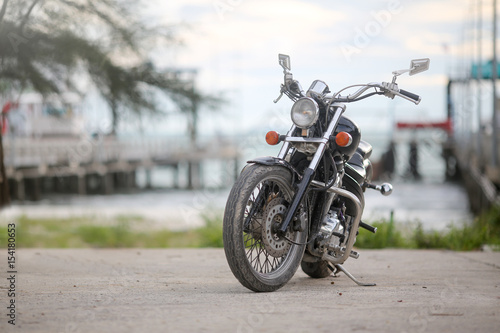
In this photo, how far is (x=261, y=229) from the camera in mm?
4184

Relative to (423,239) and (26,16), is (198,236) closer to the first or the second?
(26,16)

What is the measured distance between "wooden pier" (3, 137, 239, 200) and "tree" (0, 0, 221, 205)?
23.2 meters

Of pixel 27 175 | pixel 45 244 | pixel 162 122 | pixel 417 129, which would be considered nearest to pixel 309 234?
pixel 45 244

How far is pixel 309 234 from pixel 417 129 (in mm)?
56493

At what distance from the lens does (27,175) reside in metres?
35.9

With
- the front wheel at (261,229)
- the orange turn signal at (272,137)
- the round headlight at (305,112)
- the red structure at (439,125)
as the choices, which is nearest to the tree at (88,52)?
the orange turn signal at (272,137)

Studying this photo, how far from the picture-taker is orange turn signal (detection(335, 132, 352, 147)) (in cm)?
423

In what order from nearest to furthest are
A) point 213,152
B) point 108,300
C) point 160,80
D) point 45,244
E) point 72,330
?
point 72,330
point 108,300
point 45,244
point 160,80
point 213,152

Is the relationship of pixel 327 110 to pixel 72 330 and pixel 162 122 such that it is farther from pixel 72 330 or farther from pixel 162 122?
pixel 162 122

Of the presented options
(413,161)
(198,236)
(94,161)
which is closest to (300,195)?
(198,236)

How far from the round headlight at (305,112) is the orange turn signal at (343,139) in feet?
0.61

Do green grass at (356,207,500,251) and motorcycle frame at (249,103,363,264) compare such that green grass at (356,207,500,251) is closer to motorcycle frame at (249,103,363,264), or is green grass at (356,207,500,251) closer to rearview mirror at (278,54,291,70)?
motorcycle frame at (249,103,363,264)

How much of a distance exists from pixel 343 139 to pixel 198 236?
768cm

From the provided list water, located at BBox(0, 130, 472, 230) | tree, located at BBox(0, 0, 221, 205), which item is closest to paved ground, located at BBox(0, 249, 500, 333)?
water, located at BBox(0, 130, 472, 230)
